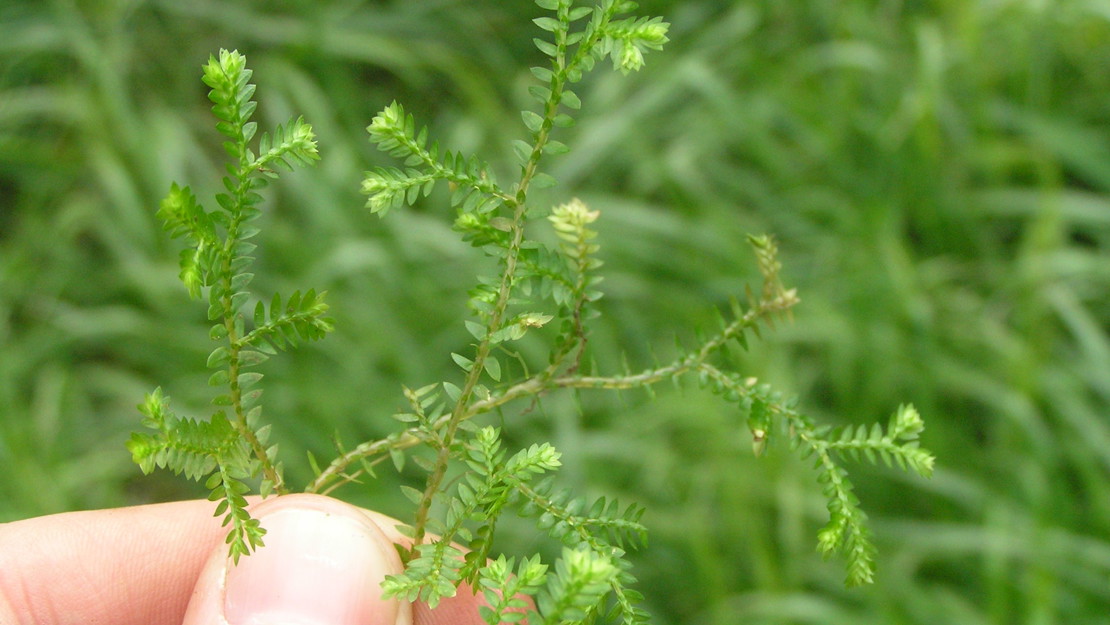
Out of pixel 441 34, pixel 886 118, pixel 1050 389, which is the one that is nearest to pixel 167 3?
pixel 441 34

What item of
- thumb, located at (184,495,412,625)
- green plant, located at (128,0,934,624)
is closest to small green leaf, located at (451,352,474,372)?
green plant, located at (128,0,934,624)

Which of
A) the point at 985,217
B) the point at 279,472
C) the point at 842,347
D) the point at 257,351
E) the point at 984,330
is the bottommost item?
the point at 279,472

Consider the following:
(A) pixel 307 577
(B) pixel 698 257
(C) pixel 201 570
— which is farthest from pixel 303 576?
(B) pixel 698 257

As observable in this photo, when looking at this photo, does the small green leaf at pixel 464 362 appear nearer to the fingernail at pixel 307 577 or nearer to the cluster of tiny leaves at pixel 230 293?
the cluster of tiny leaves at pixel 230 293

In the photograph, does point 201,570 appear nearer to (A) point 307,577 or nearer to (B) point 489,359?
(A) point 307,577

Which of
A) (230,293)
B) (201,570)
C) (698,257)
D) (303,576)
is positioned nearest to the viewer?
(230,293)

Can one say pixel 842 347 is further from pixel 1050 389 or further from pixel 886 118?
pixel 886 118

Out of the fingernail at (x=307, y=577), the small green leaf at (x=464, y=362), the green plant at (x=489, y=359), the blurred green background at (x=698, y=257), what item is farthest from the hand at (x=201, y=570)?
the blurred green background at (x=698, y=257)
